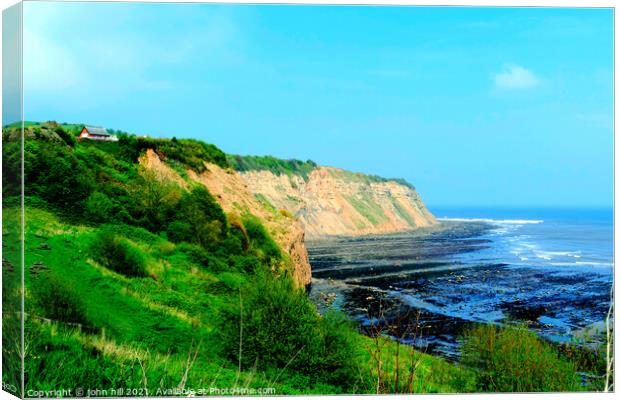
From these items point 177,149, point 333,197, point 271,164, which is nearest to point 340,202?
point 333,197

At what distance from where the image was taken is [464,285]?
492 inches

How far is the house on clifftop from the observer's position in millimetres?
10383

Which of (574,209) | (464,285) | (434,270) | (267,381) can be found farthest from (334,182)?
(267,381)

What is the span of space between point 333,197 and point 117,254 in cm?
784

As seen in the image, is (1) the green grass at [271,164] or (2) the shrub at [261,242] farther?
(1) the green grass at [271,164]

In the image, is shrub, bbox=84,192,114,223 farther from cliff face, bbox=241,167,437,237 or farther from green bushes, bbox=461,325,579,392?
green bushes, bbox=461,325,579,392

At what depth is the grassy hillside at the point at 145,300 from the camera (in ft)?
28.0

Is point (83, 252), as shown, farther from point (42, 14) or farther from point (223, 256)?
point (42, 14)

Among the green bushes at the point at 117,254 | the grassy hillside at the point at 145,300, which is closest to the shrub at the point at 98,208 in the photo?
the grassy hillside at the point at 145,300

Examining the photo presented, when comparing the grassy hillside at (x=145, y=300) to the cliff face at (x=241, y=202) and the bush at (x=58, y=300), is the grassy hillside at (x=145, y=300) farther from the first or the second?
the cliff face at (x=241, y=202)

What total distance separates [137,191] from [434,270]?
21.6 ft

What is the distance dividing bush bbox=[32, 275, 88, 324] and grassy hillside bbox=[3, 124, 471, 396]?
1 cm

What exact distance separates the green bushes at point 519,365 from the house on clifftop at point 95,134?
6.78 m

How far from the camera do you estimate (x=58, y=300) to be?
871cm
